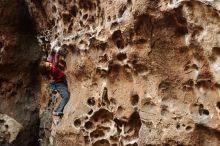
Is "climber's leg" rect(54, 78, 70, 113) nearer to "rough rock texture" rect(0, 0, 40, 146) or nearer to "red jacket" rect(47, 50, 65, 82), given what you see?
"red jacket" rect(47, 50, 65, 82)

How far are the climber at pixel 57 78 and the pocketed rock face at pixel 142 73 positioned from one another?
0.11 m

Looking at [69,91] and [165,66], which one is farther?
[69,91]

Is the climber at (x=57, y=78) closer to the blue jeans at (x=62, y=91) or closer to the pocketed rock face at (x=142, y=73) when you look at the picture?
the blue jeans at (x=62, y=91)

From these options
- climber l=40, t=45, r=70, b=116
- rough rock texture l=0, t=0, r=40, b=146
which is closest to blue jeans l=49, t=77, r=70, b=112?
climber l=40, t=45, r=70, b=116

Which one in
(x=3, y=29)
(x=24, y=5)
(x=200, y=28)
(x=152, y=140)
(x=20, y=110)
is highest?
(x=24, y=5)

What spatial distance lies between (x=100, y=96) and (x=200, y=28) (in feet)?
3.84

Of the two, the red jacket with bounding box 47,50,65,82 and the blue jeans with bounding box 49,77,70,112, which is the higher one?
the red jacket with bounding box 47,50,65,82

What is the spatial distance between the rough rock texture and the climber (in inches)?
22.4

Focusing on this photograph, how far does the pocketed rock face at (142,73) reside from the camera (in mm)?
3029

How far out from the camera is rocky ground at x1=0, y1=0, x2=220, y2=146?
9.98 ft

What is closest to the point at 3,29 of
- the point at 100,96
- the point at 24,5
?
the point at 24,5

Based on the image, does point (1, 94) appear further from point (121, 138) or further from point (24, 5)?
point (121, 138)

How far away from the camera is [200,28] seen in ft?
9.91

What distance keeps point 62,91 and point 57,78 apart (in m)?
0.14
